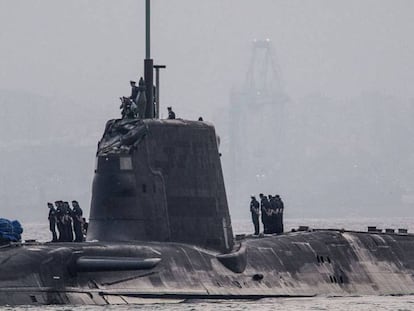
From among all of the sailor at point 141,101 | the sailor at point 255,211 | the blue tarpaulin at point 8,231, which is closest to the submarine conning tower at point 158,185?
the sailor at point 141,101

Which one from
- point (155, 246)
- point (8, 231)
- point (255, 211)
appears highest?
point (255, 211)

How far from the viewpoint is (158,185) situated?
33656 millimetres

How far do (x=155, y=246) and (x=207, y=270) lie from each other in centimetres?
135

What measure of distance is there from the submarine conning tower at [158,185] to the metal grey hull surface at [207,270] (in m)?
0.54

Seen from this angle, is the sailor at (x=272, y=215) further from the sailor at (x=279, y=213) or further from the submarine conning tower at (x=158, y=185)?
the submarine conning tower at (x=158, y=185)

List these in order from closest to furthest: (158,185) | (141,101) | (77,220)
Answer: (158,185)
(141,101)
(77,220)

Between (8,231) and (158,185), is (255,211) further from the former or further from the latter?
(8,231)

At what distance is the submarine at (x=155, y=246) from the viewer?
102 feet

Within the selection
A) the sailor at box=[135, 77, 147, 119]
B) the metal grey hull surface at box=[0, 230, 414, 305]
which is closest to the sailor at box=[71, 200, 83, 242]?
the sailor at box=[135, 77, 147, 119]

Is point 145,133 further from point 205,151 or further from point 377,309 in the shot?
point 377,309

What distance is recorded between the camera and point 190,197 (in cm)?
3416

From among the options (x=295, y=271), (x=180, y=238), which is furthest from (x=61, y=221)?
(x=295, y=271)

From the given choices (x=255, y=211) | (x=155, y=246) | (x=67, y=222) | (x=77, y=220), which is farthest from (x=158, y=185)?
(x=255, y=211)

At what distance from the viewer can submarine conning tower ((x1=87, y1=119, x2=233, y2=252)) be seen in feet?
109
